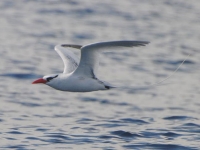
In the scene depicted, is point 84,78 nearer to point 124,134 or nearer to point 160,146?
point 160,146

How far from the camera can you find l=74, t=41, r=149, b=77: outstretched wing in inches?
450

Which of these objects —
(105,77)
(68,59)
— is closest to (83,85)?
(68,59)

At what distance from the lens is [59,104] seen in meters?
17.4

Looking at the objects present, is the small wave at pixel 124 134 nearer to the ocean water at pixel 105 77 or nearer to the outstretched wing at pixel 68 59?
the ocean water at pixel 105 77

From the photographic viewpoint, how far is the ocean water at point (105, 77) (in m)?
14.6

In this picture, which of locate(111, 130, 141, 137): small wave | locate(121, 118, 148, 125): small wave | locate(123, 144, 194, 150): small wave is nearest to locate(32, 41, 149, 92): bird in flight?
locate(123, 144, 194, 150): small wave

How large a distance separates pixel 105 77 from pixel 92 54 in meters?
7.89

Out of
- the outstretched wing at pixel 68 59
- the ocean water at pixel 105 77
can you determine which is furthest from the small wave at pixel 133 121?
the outstretched wing at pixel 68 59

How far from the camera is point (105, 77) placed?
20.0m

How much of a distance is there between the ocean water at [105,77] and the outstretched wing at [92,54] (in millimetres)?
1905

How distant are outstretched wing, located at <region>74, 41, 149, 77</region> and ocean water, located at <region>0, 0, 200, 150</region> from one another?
6.25 ft

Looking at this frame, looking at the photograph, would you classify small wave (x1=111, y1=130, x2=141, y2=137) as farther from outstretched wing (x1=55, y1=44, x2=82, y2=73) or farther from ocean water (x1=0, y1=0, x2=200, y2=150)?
outstretched wing (x1=55, y1=44, x2=82, y2=73)

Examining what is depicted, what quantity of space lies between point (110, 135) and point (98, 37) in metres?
9.59

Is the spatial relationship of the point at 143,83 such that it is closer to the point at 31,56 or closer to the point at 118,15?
the point at 31,56
